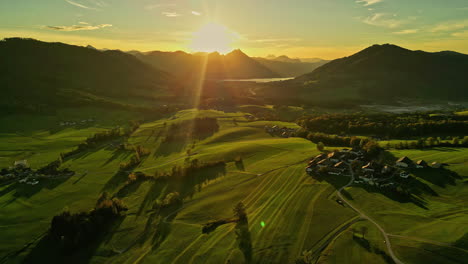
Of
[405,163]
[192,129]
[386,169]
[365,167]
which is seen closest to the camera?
[386,169]

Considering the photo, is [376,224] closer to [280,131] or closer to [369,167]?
[369,167]

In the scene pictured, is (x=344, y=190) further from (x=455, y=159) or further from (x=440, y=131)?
(x=440, y=131)

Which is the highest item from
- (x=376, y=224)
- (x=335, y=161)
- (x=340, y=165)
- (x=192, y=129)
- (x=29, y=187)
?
(x=335, y=161)

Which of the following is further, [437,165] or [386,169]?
[386,169]

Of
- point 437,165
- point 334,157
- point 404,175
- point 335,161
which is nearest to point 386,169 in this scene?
point 404,175

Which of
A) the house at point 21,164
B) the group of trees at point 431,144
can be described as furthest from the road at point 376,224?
the house at point 21,164
